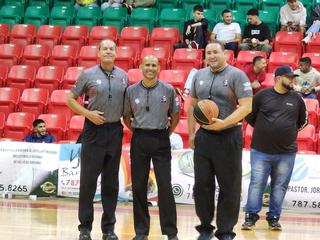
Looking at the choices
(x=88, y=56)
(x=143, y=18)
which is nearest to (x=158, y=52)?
(x=88, y=56)

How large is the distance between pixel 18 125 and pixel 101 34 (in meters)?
3.35

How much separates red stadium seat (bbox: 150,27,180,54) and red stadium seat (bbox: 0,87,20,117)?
2.95 m

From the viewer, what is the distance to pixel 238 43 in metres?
17.8

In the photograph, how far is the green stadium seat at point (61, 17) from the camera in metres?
20.3

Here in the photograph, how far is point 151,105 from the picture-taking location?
9.53 meters

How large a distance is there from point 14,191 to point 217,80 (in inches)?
243

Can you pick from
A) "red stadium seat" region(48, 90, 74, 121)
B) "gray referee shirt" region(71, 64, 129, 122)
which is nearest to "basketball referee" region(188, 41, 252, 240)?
"gray referee shirt" region(71, 64, 129, 122)

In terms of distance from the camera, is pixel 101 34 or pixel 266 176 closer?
pixel 266 176

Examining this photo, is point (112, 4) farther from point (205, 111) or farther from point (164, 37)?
point (205, 111)

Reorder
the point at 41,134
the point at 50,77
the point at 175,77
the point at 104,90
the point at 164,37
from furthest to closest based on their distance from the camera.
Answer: the point at 164,37 → the point at 50,77 → the point at 175,77 → the point at 41,134 → the point at 104,90

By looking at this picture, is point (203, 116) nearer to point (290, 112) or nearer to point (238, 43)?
point (290, 112)

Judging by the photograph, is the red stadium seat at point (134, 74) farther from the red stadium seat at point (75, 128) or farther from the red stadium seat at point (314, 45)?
the red stadium seat at point (314, 45)

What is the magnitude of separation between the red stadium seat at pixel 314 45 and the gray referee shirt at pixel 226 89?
8.62 m

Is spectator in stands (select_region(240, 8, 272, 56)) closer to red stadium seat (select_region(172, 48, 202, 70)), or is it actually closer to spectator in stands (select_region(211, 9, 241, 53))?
spectator in stands (select_region(211, 9, 241, 53))
